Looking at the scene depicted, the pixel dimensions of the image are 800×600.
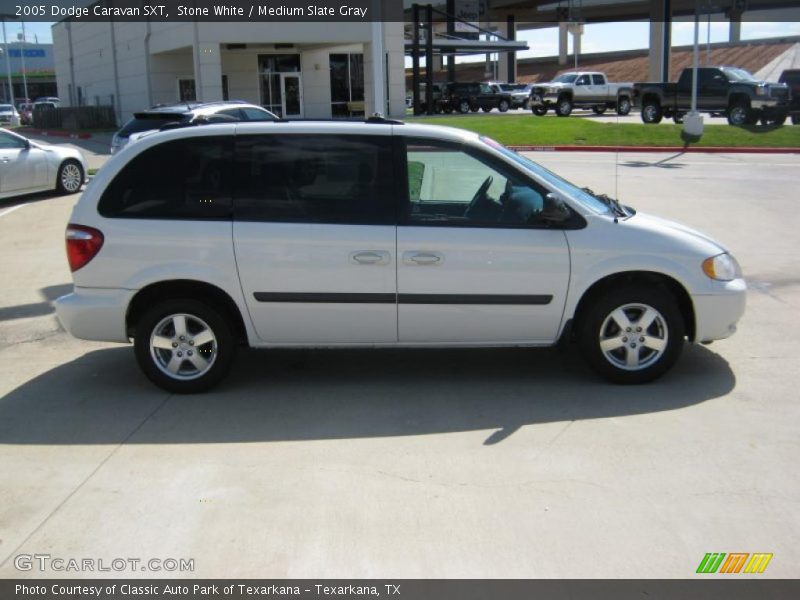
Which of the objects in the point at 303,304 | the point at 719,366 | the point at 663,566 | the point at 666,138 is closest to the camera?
the point at 663,566

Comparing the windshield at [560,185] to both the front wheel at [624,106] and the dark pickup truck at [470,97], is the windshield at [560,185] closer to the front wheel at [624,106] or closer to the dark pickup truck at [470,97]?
the front wheel at [624,106]

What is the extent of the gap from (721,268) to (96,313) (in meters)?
4.33

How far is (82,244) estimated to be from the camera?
18.3 ft

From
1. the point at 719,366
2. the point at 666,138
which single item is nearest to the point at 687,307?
the point at 719,366

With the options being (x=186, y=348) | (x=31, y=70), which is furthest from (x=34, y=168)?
(x=31, y=70)

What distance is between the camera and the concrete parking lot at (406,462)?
3699 millimetres

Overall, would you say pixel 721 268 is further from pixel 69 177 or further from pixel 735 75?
pixel 735 75

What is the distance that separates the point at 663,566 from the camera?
3.54 metres

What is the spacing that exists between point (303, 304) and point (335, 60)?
125 feet

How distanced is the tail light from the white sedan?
10816 millimetres

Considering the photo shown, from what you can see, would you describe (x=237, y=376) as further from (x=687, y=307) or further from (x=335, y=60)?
(x=335, y=60)

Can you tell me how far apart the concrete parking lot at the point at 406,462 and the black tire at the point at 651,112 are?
2645cm

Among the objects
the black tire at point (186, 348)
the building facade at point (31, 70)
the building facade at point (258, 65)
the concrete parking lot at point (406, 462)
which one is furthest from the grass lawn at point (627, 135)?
the building facade at point (31, 70)

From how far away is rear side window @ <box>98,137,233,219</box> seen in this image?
220 inches
